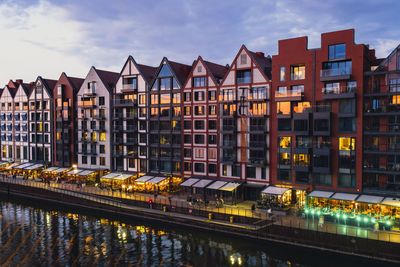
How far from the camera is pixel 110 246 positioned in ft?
149

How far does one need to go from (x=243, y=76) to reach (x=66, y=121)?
1861 inches

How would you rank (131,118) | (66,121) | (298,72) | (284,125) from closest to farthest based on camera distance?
(298,72)
(284,125)
(131,118)
(66,121)

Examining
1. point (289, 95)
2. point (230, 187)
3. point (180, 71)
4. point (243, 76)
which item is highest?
point (180, 71)

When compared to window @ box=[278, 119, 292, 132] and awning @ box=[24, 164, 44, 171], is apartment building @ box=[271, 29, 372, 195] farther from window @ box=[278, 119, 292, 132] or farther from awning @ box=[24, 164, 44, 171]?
awning @ box=[24, 164, 44, 171]

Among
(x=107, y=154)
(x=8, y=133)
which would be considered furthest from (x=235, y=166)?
(x=8, y=133)

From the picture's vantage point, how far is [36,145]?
90875 millimetres

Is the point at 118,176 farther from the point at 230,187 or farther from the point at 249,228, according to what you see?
the point at 249,228

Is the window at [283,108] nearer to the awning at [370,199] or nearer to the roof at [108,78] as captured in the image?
the awning at [370,199]

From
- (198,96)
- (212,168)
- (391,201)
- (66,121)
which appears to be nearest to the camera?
(391,201)

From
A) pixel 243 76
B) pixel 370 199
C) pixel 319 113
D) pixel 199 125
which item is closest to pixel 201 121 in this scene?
pixel 199 125

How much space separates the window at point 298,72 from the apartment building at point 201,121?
45.0 ft

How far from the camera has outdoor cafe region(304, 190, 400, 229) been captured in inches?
1732

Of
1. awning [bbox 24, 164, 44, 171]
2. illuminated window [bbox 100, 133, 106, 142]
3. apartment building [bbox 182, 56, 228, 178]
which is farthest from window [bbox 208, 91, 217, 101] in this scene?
awning [bbox 24, 164, 44, 171]

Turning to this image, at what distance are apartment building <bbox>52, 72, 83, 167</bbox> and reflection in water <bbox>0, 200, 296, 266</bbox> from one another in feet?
92.3
